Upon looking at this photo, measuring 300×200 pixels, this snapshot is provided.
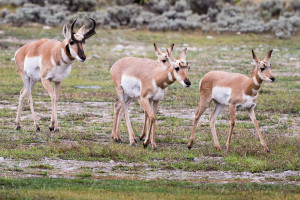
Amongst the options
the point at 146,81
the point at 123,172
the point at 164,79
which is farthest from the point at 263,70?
the point at 123,172

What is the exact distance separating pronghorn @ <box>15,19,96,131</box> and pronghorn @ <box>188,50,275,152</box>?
9.48 ft

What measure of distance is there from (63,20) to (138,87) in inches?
1000

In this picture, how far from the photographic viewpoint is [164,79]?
11.3m

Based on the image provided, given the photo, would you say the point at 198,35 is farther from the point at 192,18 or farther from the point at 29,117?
the point at 29,117

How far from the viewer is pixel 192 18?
36.5 m

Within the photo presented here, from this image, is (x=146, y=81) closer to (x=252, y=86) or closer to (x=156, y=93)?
(x=156, y=93)

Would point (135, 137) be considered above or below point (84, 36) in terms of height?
below

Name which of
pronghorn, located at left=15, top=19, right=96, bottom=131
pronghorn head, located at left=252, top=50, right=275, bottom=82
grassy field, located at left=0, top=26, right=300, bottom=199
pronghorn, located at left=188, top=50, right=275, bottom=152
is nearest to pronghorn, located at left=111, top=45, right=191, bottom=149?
grassy field, located at left=0, top=26, right=300, bottom=199

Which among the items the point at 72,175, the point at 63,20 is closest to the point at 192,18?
the point at 63,20

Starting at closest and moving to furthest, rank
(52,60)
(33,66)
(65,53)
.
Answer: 1. (65,53)
2. (52,60)
3. (33,66)

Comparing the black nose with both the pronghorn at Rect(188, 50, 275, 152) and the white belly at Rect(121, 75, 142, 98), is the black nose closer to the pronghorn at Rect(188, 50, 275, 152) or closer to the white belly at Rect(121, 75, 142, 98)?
the pronghorn at Rect(188, 50, 275, 152)

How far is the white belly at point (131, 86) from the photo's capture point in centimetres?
1175

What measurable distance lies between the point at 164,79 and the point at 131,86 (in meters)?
0.94

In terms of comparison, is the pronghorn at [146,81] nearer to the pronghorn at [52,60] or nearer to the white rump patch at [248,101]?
the pronghorn at [52,60]
